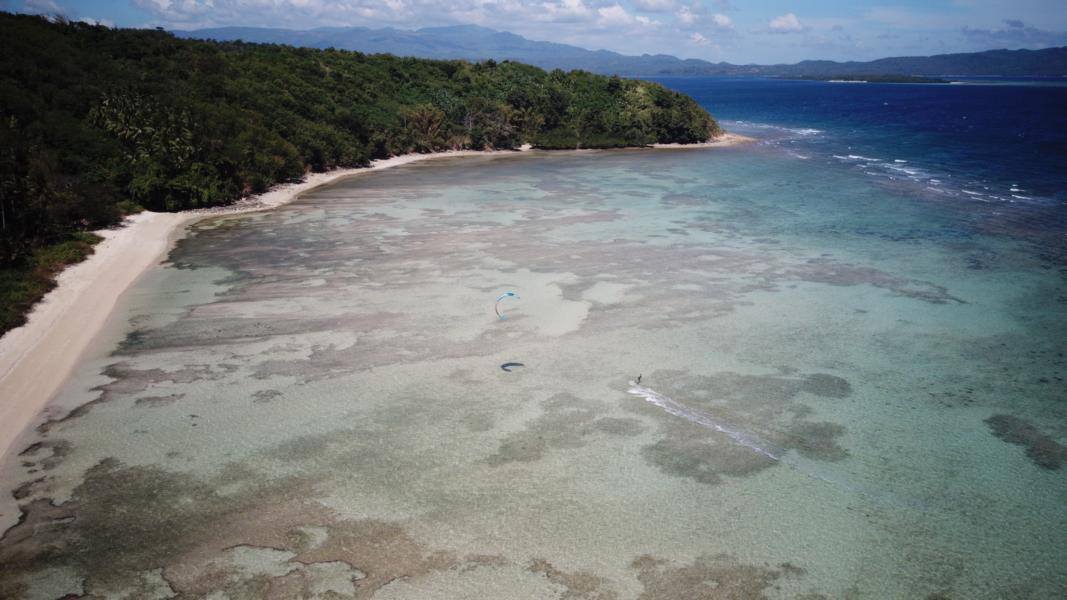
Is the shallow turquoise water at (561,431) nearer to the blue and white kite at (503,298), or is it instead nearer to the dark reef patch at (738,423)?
the dark reef patch at (738,423)

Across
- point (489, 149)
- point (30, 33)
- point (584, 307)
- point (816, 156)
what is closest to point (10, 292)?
point (584, 307)

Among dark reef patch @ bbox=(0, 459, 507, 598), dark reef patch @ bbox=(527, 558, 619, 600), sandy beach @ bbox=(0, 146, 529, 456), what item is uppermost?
sandy beach @ bbox=(0, 146, 529, 456)

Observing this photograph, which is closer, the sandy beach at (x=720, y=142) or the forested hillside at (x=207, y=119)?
the forested hillside at (x=207, y=119)

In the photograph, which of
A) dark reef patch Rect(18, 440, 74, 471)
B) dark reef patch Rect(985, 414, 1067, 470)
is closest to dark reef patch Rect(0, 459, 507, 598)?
dark reef patch Rect(18, 440, 74, 471)

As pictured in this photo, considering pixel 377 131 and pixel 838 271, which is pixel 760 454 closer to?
pixel 838 271

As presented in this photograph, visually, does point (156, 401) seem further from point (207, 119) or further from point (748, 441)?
point (207, 119)

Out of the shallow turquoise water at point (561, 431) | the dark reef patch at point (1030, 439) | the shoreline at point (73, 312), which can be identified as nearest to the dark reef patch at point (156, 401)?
the shallow turquoise water at point (561, 431)

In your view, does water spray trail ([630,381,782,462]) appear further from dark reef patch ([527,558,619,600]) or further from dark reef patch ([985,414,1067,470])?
dark reef patch ([985,414,1067,470])
